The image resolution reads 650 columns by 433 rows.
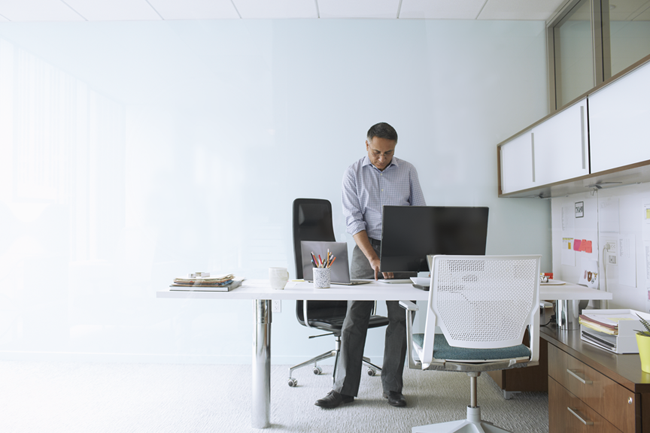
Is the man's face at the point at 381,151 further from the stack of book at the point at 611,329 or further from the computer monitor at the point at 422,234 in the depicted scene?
the stack of book at the point at 611,329

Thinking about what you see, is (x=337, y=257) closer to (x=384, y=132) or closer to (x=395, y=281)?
(x=395, y=281)

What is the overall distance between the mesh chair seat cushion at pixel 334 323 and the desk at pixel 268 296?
0.58 meters

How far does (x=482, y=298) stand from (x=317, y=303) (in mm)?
1321

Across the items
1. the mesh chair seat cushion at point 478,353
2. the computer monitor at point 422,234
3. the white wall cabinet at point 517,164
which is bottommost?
the mesh chair seat cushion at point 478,353

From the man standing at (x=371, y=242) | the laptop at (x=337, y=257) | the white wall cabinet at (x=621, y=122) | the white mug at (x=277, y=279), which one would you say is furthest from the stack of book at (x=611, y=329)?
the white mug at (x=277, y=279)

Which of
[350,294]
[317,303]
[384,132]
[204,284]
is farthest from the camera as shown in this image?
[317,303]

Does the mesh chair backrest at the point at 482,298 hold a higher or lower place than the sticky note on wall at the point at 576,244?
lower

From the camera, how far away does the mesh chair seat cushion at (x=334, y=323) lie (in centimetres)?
262

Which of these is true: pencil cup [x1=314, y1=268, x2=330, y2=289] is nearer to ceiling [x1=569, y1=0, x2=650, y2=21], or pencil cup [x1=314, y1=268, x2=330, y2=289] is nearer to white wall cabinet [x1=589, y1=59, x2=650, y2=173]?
white wall cabinet [x1=589, y1=59, x2=650, y2=173]

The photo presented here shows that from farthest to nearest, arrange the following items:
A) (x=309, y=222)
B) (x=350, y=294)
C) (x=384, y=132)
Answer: (x=309, y=222) < (x=384, y=132) < (x=350, y=294)

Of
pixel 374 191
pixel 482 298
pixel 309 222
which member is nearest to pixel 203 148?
pixel 309 222

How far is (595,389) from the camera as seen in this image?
1593 millimetres

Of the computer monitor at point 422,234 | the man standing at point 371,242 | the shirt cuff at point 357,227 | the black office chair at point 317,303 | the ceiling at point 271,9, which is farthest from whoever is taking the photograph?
the ceiling at point 271,9

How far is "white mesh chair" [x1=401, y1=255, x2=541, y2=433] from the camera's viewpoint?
5.46 feet
